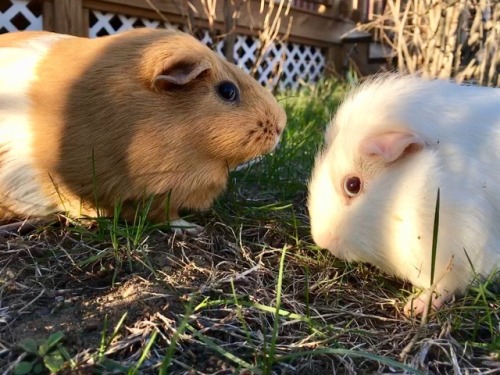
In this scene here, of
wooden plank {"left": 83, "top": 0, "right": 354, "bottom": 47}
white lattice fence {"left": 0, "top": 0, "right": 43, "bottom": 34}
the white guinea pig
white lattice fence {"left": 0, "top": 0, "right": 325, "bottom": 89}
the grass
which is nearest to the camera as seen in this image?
the grass

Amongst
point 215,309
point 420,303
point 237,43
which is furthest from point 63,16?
point 420,303

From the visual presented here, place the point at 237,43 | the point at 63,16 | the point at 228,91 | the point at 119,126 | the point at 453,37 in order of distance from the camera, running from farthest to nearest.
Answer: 1. the point at 237,43
2. the point at 63,16
3. the point at 453,37
4. the point at 228,91
5. the point at 119,126

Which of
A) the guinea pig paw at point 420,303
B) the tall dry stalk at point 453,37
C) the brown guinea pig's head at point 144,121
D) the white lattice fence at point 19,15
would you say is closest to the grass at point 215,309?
the guinea pig paw at point 420,303

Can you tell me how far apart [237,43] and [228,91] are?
14.0 feet

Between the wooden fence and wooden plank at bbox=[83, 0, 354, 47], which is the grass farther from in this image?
wooden plank at bbox=[83, 0, 354, 47]

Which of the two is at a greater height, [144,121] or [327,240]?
[144,121]

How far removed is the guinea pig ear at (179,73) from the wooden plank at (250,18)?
2.45 metres

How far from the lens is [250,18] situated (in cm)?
464

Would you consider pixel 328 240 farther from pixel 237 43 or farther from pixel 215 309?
pixel 237 43

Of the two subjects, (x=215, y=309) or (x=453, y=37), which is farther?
(x=453, y=37)

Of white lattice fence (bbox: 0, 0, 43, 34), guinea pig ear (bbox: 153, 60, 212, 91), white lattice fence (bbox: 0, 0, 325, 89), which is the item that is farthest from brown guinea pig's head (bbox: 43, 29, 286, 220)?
white lattice fence (bbox: 0, 0, 43, 34)

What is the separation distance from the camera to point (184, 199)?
1.76 metres

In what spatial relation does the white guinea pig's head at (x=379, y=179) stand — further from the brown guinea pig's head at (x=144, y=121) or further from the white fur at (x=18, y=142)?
the white fur at (x=18, y=142)

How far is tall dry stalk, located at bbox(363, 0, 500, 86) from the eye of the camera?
360cm
